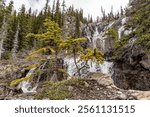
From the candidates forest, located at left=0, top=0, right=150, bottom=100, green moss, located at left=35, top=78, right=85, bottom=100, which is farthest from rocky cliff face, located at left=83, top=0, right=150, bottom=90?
green moss, located at left=35, top=78, right=85, bottom=100

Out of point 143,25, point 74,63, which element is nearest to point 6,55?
point 74,63

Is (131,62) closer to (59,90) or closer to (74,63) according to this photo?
(74,63)

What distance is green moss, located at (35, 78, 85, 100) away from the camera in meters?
12.3

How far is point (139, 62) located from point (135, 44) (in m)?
1.98

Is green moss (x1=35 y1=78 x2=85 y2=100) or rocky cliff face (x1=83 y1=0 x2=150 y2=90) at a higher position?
rocky cliff face (x1=83 y1=0 x2=150 y2=90)

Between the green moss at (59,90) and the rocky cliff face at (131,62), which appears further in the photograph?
the rocky cliff face at (131,62)

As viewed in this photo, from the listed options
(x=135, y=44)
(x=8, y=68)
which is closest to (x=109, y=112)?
(x=135, y=44)

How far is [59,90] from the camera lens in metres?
12.8

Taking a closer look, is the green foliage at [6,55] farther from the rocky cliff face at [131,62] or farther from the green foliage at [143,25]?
the green foliage at [143,25]

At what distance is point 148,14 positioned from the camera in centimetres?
2461

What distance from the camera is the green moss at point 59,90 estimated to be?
1234 cm

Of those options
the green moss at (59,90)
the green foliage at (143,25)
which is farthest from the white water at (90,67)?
the green moss at (59,90)

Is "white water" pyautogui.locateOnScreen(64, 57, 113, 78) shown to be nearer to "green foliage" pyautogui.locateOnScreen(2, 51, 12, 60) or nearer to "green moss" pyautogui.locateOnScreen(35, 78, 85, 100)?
"green moss" pyautogui.locateOnScreen(35, 78, 85, 100)

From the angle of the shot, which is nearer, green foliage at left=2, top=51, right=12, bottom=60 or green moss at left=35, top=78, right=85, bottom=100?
green moss at left=35, top=78, right=85, bottom=100
